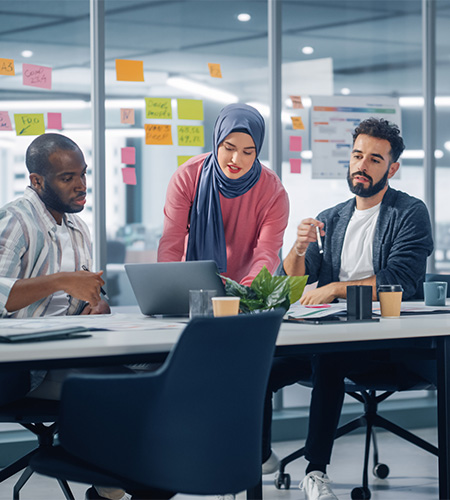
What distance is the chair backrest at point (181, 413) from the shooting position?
1354 mm

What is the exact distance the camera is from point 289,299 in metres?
2.01

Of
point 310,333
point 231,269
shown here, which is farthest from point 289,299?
point 231,269

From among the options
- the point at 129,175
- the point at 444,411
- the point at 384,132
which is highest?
the point at 384,132

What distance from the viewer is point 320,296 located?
109 inches

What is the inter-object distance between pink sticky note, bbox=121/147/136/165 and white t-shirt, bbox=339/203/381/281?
1138 mm

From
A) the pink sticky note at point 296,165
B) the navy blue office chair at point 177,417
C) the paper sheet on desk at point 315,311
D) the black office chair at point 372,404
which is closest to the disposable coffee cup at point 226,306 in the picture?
the paper sheet on desk at point 315,311

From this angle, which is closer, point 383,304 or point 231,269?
point 383,304

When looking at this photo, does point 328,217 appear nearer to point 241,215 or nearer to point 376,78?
point 241,215

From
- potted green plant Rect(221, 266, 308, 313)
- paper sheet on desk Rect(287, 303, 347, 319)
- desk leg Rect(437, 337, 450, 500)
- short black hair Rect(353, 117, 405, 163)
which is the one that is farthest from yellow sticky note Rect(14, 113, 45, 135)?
desk leg Rect(437, 337, 450, 500)

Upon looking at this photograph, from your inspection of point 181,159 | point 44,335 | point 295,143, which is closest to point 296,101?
point 295,143

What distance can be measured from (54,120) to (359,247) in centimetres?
155

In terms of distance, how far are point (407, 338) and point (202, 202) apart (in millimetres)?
1500

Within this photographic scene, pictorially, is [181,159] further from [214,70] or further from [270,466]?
[270,466]

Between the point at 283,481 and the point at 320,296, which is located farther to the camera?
the point at 283,481
